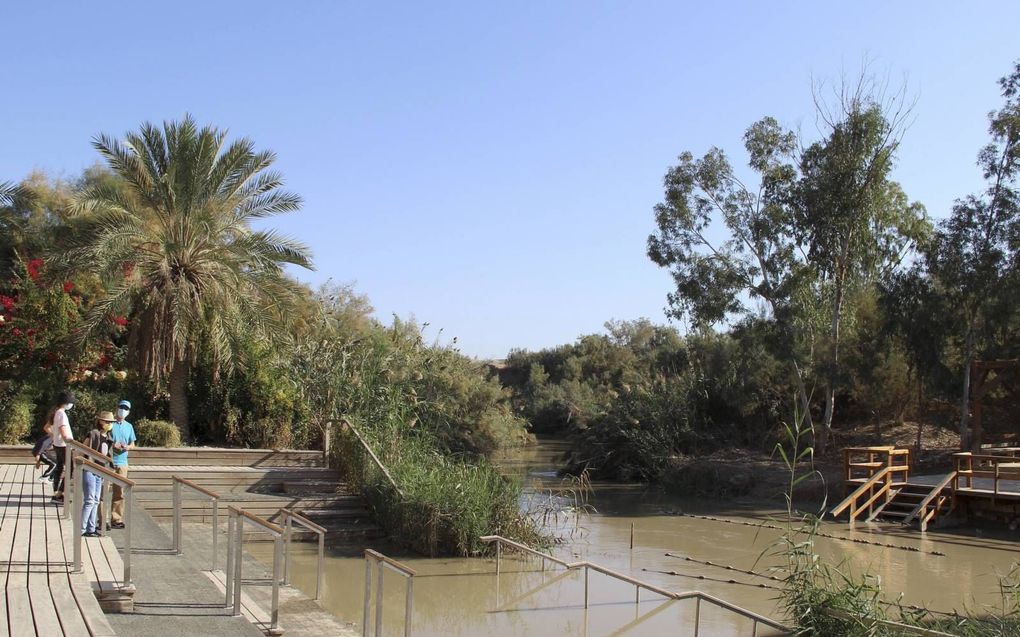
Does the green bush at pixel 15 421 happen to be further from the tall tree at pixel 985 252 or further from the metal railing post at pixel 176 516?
the tall tree at pixel 985 252

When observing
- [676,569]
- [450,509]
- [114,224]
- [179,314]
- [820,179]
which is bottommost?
[676,569]

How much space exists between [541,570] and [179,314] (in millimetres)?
10005

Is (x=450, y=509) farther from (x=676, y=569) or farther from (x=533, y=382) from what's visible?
(x=533, y=382)

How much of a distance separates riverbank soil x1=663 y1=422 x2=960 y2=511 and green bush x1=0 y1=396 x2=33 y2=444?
1954cm

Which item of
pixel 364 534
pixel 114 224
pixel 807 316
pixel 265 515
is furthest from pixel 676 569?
pixel 807 316

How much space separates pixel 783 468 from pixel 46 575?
2533cm

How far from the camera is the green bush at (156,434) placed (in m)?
19.6

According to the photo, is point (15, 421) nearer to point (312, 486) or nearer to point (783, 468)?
point (312, 486)

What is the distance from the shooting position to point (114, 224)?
2038 centimetres

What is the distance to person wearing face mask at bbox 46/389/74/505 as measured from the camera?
34.6 ft

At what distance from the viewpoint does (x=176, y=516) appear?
10.5 metres

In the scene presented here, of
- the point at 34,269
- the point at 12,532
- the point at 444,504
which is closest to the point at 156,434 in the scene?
the point at 34,269

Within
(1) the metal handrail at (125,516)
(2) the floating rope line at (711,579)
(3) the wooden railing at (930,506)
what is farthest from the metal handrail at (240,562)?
(3) the wooden railing at (930,506)

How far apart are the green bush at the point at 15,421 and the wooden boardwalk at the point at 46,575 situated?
27.2 ft
